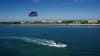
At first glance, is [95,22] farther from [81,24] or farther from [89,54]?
[89,54]

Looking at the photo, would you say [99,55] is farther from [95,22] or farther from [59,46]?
[95,22]

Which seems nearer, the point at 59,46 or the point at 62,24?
the point at 59,46

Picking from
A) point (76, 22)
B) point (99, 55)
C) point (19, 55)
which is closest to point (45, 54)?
point (19, 55)

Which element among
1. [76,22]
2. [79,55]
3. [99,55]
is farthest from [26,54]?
[76,22]

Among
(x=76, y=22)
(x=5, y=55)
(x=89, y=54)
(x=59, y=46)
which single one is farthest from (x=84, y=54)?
(x=76, y=22)

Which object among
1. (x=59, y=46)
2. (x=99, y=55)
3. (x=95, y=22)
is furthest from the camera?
(x=95, y=22)

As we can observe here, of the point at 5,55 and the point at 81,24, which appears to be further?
the point at 81,24

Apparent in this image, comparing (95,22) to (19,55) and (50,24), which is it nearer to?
(50,24)

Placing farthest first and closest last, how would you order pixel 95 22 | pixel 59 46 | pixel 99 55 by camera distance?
pixel 95 22 < pixel 59 46 < pixel 99 55
